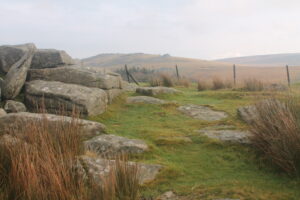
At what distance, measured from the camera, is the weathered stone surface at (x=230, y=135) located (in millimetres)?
6133

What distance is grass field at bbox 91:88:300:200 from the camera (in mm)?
4203

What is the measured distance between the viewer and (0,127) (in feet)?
21.1

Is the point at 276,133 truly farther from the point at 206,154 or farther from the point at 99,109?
the point at 99,109

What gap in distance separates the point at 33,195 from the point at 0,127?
3.95 m

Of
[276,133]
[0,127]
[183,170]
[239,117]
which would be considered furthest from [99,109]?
[276,133]

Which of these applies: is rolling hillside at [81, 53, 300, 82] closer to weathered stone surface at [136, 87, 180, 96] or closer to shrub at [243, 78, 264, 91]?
shrub at [243, 78, 264, 91]

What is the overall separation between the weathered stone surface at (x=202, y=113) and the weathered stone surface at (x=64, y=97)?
2.36 meters

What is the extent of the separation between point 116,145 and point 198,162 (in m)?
1.44

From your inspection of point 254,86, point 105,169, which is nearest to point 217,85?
point 254,86

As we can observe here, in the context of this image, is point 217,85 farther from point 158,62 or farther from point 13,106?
point 158,62

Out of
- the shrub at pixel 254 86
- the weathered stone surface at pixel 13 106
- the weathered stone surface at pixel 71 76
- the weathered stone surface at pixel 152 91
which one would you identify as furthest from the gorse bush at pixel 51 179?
the shrub at pixel 254 86

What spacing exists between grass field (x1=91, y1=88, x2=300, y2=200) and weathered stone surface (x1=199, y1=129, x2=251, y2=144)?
19 centimetres

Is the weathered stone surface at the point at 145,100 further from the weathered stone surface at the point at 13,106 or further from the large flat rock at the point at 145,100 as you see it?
the weathered stone surface at the point at 13,106

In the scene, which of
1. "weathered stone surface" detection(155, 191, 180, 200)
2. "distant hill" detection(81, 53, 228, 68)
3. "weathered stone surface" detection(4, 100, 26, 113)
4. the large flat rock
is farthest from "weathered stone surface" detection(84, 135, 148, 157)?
"distant hill" detection(81, 53, 228, 68)
